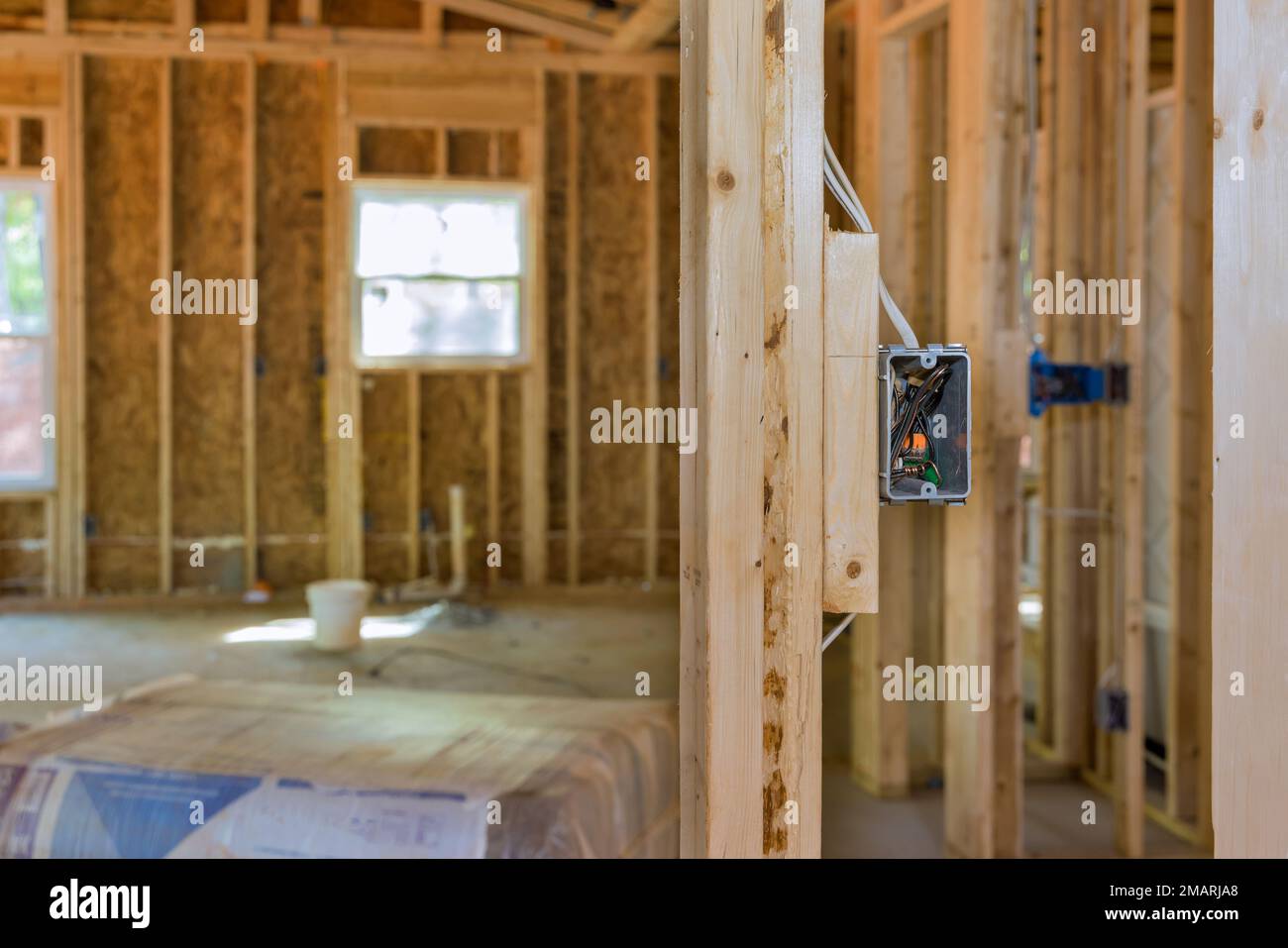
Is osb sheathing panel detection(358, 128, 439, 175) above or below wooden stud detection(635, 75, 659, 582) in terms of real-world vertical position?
above

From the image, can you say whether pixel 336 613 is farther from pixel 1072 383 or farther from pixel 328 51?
pixel 1072 383

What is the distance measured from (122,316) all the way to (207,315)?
0.47 m

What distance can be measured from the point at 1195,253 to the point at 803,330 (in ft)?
8.75

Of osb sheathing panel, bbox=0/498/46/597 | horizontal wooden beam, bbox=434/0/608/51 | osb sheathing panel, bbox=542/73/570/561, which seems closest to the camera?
horizontal wooden beam, bbox=434/0/608/51

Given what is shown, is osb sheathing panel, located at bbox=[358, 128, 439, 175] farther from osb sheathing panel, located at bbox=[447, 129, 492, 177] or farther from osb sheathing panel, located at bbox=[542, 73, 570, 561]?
osb sheathing panel, located at bbox=[542, 73, 570, 561]

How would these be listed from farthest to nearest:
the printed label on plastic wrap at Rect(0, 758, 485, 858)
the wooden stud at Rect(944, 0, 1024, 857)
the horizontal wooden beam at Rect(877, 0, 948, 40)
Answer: the horizontal wooden beam at Rect(877, 0, 948, 40) < the wooden stud at Rect(944, 0, 1024, 857) < the printed label on plastic wrap at Rect(0, 758, 485, 858)

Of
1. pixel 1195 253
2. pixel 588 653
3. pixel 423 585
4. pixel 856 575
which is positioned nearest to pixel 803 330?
pixel 856 575

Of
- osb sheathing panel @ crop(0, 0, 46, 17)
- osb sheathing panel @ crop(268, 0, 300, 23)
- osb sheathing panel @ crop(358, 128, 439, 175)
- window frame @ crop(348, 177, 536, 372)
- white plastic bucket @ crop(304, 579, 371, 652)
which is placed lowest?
white plastic bucket @ crop(304, 579, 371, 652)

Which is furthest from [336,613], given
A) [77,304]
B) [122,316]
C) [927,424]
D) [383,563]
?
[927,424]

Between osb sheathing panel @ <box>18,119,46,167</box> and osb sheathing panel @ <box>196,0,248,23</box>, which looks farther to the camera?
osb sheathing panel @ <box>196,0,248,23</box>

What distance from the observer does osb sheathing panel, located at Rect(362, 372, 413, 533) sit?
6.57m

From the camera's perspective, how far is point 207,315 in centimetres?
657

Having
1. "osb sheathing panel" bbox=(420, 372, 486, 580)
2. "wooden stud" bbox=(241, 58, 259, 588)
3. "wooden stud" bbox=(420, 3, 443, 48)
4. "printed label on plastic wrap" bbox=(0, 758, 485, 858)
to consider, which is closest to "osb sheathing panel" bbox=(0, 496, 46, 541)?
"wooden stud" bbox=(241, 58, 259, 588)

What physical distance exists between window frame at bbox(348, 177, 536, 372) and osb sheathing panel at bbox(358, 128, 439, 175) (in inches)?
4.0
